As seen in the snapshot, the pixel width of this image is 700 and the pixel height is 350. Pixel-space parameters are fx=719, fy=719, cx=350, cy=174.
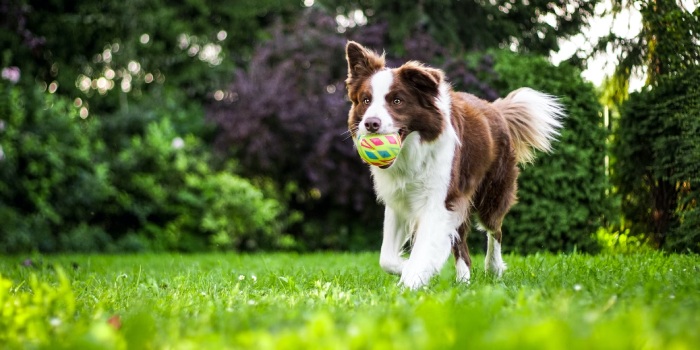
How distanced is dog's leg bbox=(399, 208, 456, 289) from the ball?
1.72ft

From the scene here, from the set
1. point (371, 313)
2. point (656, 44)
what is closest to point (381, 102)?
point (371, 313)

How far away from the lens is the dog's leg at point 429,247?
14.8 ft

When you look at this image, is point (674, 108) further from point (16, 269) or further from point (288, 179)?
point (288, 179)

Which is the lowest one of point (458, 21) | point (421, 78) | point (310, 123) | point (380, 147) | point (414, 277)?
point (414, 277)

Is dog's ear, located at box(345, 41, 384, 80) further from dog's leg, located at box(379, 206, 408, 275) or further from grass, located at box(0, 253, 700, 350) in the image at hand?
grass, located at box(0, 253, 700, 350)

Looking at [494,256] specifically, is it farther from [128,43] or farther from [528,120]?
[128,43]

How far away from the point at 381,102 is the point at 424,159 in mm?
486

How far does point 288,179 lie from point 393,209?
7.34m

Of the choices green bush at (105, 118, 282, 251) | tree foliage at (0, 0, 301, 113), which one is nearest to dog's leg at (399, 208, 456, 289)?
green bush at (105, 118, 282, 251)

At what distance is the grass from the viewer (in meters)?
2.13

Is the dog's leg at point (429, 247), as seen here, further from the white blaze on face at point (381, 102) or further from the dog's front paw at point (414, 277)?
the white blaze on face at point (381, 102)

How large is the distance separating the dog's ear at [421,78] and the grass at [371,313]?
4.17 feet

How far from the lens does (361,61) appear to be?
4961 mm

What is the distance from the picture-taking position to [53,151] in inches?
412
